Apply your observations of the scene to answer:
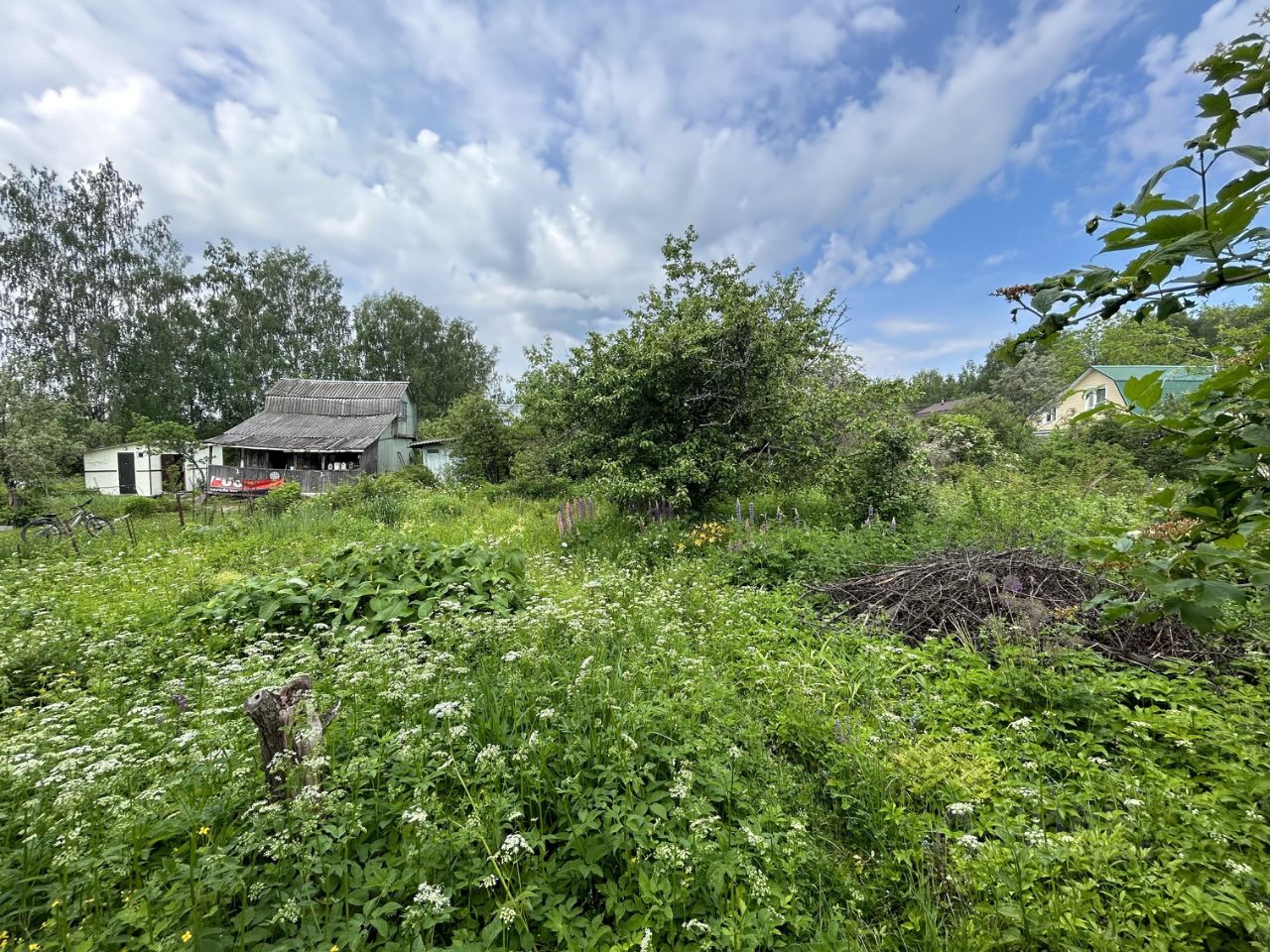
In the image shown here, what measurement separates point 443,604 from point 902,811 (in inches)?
126

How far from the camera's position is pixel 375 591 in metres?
4.77

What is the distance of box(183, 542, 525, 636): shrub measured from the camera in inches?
175

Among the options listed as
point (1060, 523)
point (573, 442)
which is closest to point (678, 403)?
point (573, 442)

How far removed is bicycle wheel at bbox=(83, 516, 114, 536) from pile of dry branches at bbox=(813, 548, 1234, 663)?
14.3 m

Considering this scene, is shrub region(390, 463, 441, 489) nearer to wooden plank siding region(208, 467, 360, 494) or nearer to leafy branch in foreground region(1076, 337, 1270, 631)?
wooden plank siding region(208, 467, 360, 494)

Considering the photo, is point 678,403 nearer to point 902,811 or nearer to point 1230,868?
point 902,811

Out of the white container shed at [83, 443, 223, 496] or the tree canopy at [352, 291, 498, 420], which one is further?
the tree canopy at [352, 291, 498, 420]

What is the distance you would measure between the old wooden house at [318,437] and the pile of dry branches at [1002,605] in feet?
77.6

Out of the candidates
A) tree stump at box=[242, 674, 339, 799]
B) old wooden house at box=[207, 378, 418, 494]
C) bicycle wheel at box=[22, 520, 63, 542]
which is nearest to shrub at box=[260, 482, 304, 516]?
bicycle wheel at box=[22, 520, 63, 542]

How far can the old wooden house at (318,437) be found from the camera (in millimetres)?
25031

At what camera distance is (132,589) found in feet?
19.0

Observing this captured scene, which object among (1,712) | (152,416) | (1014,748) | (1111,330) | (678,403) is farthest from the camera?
(152,416)

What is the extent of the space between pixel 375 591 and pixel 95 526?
1179 centimetres

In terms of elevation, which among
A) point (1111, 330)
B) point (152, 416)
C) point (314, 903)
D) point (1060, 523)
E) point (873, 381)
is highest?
point (152, 416)
